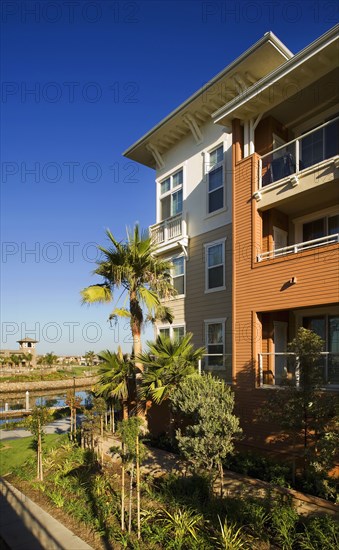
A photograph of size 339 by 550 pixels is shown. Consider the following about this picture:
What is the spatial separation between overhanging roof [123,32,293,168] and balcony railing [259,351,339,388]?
967 cm

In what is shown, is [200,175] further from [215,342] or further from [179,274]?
[215,342]

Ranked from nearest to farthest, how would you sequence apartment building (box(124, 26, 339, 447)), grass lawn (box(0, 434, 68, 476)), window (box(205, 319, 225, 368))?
apartment building (box(124, 26, 339, 447)), grass lawn (box(0, 434, 68, 476)), window (box(205, 319, 225, 368))

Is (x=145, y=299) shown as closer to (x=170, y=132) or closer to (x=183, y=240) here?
(x=183, y=240)

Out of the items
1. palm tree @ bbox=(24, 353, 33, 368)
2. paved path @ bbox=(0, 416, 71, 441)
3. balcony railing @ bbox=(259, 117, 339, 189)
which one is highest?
balcony railing @ bbox=(259, 117, 339, 189)

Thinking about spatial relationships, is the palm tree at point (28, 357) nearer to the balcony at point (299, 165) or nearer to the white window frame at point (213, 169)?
the white window frame at point (213, 169)

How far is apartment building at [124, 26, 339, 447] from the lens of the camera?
10391 mm

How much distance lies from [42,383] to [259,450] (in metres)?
46.4

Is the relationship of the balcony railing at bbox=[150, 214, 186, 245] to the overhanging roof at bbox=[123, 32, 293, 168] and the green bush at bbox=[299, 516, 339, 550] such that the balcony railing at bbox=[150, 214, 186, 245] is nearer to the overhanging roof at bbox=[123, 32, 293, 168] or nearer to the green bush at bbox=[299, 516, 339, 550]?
the overhanging roof at bbox=[123, 32, 293, 168]

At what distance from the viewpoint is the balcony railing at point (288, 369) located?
9.00m

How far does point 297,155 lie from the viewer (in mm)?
10812

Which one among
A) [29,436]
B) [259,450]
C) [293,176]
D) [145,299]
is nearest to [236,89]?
[293,176]

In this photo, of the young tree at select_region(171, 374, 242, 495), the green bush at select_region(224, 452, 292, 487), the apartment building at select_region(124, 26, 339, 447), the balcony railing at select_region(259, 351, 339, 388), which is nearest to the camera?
the young tree at select_region(171, 374, 242, 495)

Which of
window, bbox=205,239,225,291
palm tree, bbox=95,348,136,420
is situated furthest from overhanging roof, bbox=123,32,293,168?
palm tree, bbox=95,348,136,420

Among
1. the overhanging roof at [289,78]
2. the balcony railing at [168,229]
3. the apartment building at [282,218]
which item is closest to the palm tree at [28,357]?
the balcony railing at [168,229]
